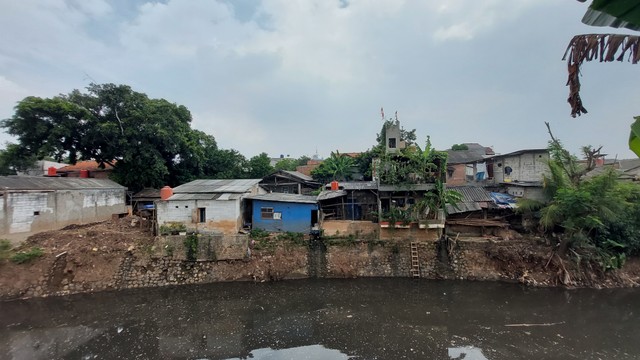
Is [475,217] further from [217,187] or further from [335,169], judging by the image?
[217,187]

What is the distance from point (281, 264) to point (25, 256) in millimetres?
12384

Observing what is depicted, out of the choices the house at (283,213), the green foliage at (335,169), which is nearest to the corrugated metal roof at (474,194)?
the house at (283,213)

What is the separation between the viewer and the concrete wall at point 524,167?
65.1 ft

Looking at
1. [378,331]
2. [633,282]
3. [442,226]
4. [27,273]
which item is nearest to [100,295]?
[27,273]

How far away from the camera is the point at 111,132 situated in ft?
64.1

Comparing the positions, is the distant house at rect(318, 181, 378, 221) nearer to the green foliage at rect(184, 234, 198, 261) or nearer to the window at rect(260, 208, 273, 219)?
the window at rect(260, 208, 273, 219)

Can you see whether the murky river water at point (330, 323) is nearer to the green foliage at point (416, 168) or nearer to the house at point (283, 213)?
the house at point (283, 213)

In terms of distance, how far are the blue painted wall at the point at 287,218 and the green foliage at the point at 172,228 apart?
416cm

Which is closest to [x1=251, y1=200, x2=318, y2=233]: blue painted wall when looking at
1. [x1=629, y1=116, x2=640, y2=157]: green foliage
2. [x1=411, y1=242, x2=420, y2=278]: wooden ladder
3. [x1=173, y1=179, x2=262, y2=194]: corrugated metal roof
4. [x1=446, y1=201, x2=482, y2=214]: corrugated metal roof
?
[x1=173, y1=179, x2=262, y2=194]: corrugated metal roof

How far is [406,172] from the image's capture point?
53.0ft

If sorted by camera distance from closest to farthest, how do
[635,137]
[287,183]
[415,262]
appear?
[635,137]
[415,262]
[287,183]

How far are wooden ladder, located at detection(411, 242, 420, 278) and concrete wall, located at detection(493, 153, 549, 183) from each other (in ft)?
35.6

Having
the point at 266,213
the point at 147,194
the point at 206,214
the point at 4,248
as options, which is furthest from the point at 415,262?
the point at 4,248

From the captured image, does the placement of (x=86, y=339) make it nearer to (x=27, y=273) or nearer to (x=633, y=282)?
(x=27, y=273)
